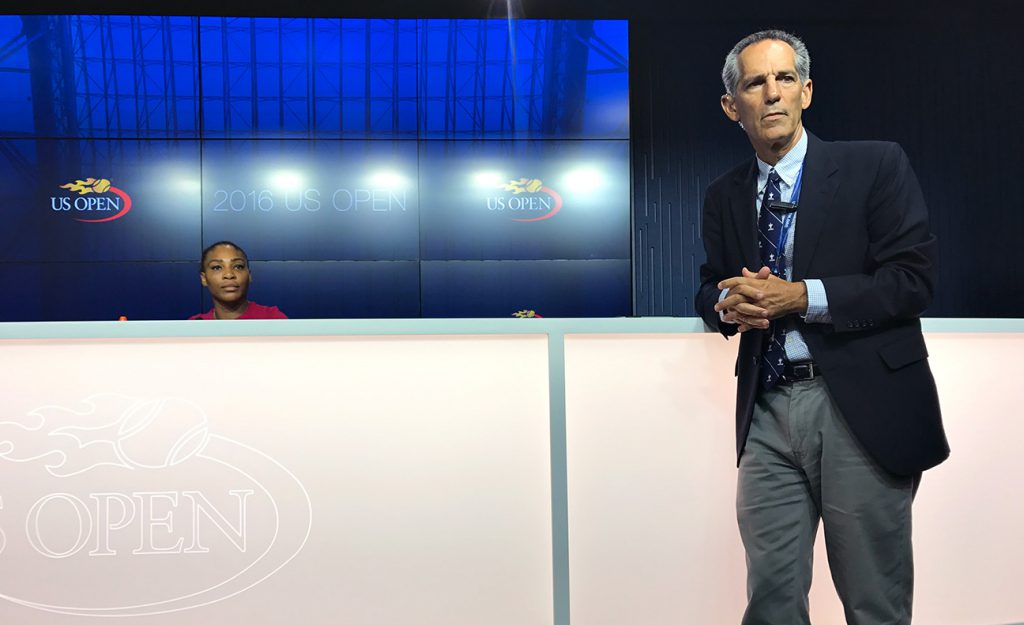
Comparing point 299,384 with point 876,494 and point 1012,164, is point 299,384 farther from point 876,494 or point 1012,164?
point 1012,164

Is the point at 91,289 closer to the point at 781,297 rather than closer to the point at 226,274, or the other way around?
the point at 226,274

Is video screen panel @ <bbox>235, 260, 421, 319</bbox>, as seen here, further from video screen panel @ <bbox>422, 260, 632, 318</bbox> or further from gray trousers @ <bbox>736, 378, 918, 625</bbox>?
gray trousers @ <bbox>736, 378, 918, 625</bbox>

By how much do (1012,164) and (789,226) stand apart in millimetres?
4889

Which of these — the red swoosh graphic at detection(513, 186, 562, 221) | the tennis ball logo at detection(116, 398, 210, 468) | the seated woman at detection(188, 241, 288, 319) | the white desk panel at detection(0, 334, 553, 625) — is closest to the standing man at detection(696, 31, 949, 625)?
the white desk panel at detection(0, 334, 553, 625)

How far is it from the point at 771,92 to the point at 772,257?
0.89ft

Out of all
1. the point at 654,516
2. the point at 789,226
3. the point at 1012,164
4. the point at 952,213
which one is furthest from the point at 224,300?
the point at 1012,164

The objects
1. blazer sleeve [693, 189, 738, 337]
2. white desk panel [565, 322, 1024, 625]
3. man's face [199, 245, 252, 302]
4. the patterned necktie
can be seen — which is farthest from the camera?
man's face [199, 245, 252, 302]

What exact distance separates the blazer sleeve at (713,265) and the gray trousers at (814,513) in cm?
18

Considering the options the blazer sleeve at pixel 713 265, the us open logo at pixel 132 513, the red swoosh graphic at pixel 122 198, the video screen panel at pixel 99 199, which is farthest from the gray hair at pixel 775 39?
the red swoosh graphic at pixel 122 198

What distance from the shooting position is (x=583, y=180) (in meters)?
4.86

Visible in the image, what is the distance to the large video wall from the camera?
475 cm

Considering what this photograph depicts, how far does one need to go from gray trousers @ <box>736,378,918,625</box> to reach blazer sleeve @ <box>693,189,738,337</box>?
183mm

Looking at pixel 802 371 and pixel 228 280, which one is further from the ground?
pixel 228 280

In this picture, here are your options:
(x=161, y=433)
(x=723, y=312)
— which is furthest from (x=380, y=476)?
(x=723, y=312)
